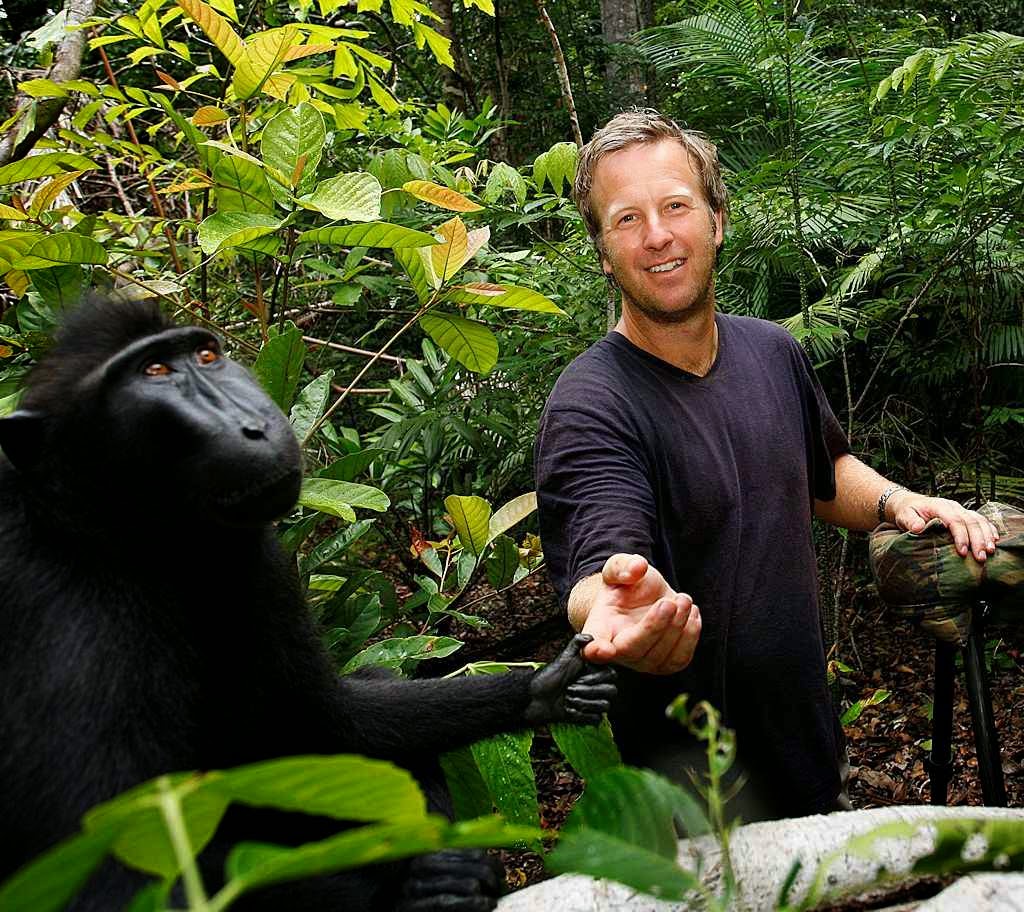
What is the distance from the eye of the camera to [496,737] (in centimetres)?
222

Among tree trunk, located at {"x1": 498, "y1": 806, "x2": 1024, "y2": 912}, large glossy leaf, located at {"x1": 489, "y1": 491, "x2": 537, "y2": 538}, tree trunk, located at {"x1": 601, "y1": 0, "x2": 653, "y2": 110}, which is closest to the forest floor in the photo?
large glossy leaf, located at {"x1": 489, "y1": 491, "x2": 537, "y2": 538}

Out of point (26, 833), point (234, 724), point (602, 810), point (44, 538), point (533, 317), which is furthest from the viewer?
Result: point (533, 317)

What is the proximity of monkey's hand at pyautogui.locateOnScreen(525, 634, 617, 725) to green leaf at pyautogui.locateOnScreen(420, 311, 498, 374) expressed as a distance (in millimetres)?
905

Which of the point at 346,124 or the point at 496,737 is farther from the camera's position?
the point at 346,124

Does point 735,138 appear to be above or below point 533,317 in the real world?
above

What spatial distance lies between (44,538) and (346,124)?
175 centimetres

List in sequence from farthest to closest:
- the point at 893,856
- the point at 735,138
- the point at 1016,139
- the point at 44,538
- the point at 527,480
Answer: the point at 735,138 → the point at 527,480 → the point at 1016,139 → the point at 44,538 → the point at 893,856

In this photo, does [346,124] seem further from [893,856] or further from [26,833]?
[893,856]

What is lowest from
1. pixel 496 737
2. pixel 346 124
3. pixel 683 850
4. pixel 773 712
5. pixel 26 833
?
pixel 773 712

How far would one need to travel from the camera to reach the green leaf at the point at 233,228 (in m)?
2.12

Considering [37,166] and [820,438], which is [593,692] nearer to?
[820,438]

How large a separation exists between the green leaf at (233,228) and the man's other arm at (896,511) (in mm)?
1719

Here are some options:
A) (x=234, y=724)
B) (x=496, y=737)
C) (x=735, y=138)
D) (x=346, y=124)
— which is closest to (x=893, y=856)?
(x=496, y=737)

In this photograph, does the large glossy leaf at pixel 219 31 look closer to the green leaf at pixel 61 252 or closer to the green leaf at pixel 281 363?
the green leaf at pixel 61 252
